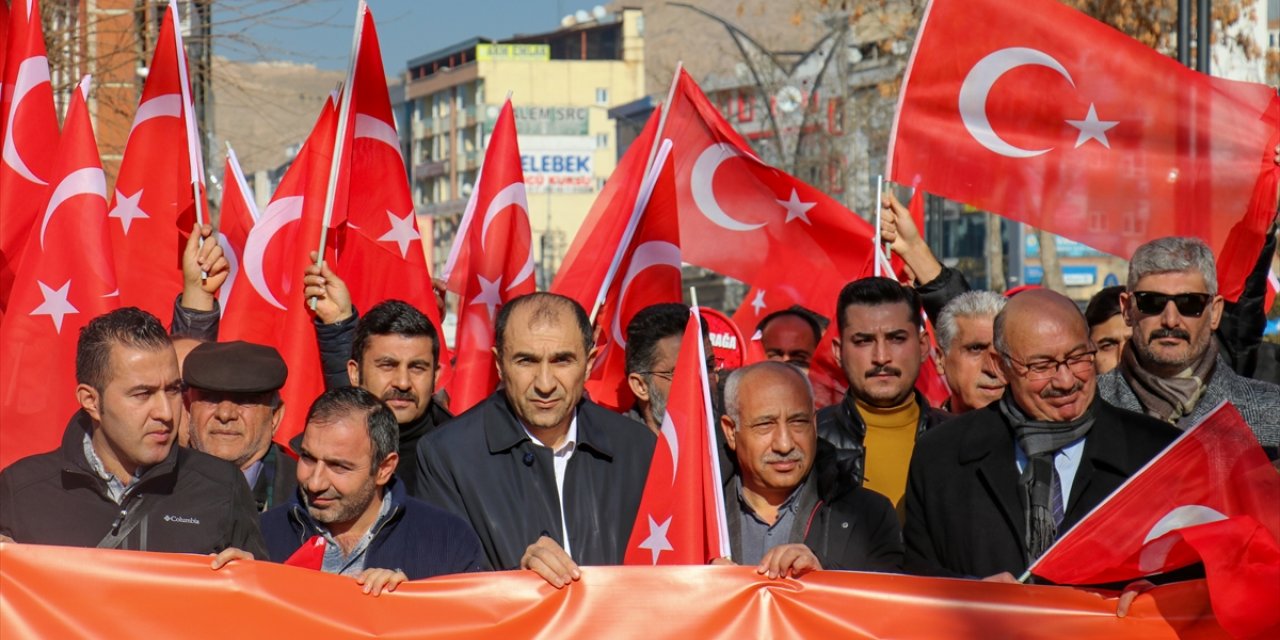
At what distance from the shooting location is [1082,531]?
4203 millimetres

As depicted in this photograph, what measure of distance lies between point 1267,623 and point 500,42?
118 meters

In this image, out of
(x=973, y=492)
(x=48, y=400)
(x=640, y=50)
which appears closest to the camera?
(x=973, y=492)

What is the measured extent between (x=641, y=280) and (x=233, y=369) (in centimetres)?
248

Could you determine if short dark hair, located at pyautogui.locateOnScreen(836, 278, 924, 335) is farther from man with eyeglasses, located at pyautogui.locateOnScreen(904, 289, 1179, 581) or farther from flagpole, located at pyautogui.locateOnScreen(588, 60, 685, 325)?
flagpole, located at pyautogui.locateOnScreen(588, 60, 685, 325)

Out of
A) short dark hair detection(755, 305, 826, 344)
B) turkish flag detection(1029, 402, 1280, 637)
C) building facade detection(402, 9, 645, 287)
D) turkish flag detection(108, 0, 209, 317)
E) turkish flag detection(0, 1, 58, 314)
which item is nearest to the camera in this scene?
turkish flag detection(1029, 402, 1280, 637)

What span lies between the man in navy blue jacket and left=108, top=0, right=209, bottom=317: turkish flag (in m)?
2.67

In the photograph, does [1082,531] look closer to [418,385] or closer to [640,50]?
[418,385]

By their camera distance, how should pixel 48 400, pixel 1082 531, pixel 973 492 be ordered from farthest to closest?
pixel 48 400 → pixel 973 492 → pixel 1082 531

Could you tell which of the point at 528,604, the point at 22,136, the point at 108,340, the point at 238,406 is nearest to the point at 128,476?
the point at 108,340

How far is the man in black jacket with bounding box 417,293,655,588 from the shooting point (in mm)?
5113

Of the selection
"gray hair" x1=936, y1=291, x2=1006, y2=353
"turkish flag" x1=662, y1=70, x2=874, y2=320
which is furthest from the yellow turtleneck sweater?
"turkish flag" x1=662, y1=70, x2=874, y2=320

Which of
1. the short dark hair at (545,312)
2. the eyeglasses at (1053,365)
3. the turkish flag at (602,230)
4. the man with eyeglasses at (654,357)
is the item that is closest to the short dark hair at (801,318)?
the turkish flag at (602,230)

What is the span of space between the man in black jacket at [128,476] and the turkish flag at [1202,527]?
7.18 feet

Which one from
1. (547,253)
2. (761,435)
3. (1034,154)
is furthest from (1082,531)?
(547,253)
